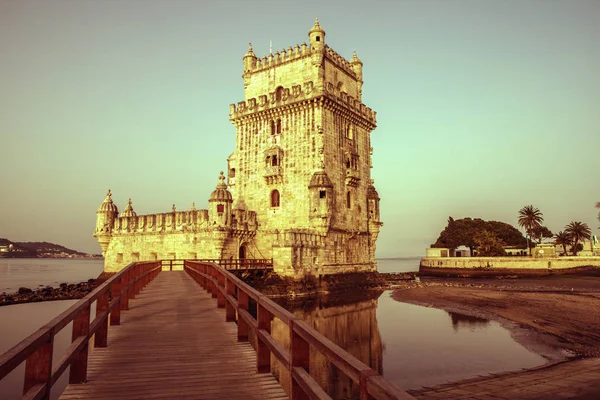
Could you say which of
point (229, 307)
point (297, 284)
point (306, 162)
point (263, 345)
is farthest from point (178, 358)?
point (306, 162)

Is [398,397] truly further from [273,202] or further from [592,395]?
[273,202]

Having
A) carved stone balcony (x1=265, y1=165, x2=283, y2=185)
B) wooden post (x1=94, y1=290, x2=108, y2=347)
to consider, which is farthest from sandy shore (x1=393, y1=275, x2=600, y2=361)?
wooden post (x1=94, y1=290, x2=108, y2=347)

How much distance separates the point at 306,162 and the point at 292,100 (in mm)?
5536

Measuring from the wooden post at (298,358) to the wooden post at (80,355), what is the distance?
290 cm

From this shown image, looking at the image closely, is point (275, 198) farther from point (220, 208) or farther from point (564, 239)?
point (564, 239)

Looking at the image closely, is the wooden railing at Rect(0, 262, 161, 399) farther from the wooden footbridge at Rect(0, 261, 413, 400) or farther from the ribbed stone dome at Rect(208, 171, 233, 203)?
the ribbed stone dome at Rect(208, 171, 233, 203)

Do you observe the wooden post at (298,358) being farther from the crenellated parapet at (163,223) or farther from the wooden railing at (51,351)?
the crenellated parapet at (163,223)

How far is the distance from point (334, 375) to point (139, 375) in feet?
31.3

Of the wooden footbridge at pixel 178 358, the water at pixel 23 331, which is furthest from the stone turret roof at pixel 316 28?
the wooden footbridge at pixel 178 358

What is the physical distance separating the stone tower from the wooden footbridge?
2264 cm

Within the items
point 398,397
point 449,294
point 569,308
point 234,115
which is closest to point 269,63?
point 234,115

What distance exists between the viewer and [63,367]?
462 centimetres

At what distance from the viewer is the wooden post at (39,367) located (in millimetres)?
3910

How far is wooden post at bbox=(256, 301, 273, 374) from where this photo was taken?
19.2 ft
